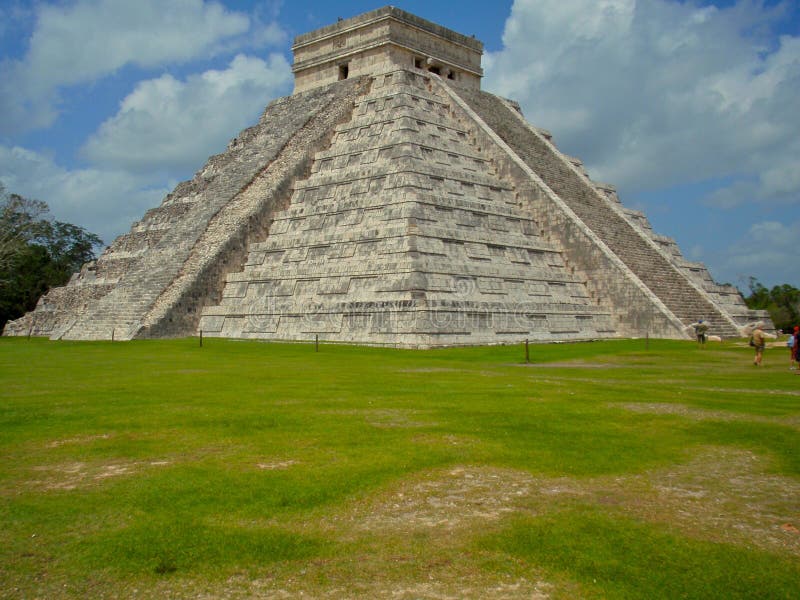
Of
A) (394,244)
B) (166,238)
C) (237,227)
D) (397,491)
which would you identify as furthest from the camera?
(166,238)

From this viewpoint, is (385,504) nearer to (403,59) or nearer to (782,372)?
(782,372)

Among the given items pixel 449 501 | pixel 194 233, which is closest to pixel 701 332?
pixel 194 233

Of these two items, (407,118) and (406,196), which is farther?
(407,118)

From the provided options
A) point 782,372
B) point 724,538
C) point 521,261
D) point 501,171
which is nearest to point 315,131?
point 501,171

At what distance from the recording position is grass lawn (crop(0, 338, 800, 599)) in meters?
4.45

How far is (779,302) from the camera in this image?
4419 centimetres

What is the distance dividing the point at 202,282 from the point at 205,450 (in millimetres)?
17679

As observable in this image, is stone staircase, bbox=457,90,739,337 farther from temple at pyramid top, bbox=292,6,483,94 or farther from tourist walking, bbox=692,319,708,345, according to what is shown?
temple at pyramid top, bbox=292,6,483,94

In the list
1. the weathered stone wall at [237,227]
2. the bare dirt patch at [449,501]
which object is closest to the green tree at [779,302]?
the weathered stone wall at [237,227]

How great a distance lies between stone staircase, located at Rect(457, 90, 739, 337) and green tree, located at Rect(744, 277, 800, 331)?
50.6 ft

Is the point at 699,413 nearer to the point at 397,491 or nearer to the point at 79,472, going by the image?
the point at 397,491

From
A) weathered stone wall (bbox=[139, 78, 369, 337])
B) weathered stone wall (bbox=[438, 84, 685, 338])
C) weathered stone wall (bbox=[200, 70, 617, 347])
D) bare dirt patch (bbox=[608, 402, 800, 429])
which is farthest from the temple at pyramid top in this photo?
bare dirt patch (bbox=[608, 402, 800, 429])

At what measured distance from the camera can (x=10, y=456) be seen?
704 cm

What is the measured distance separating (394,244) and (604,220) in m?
9.77
